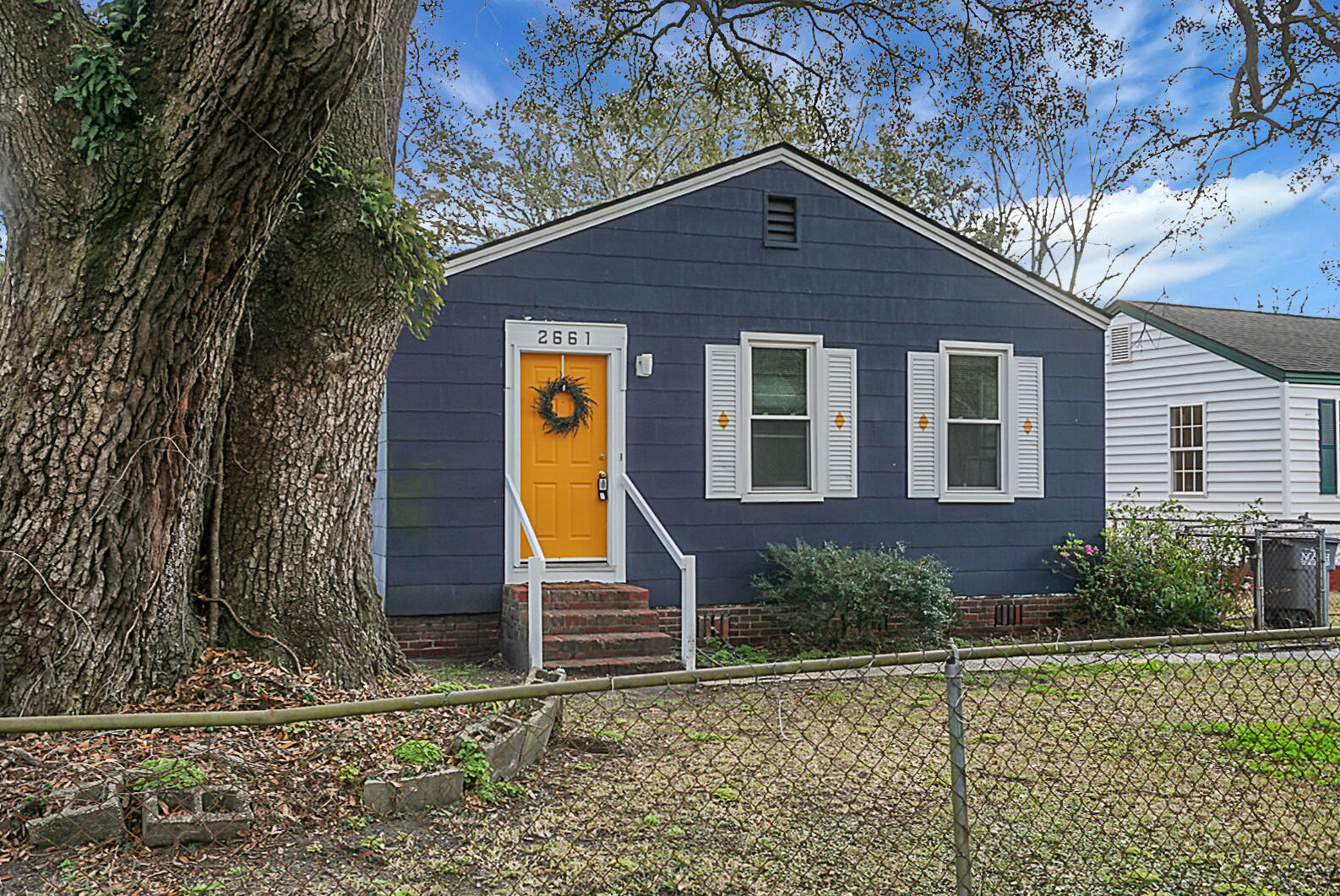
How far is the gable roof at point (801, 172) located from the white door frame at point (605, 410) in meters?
0.69

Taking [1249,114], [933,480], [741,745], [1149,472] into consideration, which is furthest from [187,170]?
[1149,472]

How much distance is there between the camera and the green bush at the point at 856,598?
881 centimetres

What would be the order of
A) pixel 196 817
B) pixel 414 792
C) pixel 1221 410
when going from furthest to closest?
1. pixel 1221 410
2. pixel 414 792
3. pixel 196 817

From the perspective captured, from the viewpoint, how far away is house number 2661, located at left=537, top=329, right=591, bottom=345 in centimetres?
897

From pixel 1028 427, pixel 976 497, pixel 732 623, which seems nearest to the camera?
pixel 732 623

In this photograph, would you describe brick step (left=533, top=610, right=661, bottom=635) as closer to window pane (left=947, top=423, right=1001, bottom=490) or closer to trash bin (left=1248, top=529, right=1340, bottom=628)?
window pane (left=947, top=423, right=1001, bottom=490)

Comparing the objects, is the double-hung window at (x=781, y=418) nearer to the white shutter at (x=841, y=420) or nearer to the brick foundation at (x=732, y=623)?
the white shutter at (x=841, y=420)

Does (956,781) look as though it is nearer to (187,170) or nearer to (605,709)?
(187,170)

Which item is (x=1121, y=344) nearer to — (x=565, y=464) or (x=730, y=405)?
(x=730, y=405)

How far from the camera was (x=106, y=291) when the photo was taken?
3850 mm

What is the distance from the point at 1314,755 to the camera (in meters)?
5.44

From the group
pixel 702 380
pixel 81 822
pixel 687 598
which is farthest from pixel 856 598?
pixel 81 822

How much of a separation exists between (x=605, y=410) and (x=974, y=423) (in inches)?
150

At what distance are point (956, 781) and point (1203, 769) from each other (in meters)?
3.05
